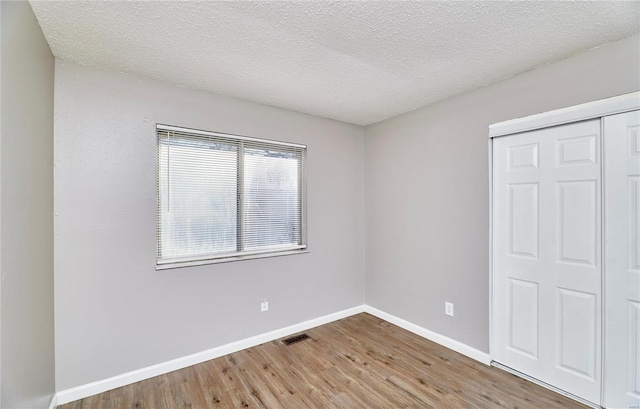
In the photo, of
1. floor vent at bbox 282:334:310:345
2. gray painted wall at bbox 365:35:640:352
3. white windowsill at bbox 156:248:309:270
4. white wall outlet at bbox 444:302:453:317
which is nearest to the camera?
gray painted wall at bbox 365:35:640:352

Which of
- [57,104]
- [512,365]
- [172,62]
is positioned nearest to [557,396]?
[512,365]

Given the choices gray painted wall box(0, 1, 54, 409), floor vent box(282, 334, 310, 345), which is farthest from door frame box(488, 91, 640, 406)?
gray painted wall box(0, 1, 54, 409)

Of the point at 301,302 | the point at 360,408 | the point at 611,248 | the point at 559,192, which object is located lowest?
the point at 360,408

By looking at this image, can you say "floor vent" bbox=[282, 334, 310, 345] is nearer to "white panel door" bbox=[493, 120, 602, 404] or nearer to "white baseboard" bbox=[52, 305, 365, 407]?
"white baseboard" bbox=[52, 305, 365, 407]

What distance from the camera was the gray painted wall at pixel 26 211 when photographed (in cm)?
127

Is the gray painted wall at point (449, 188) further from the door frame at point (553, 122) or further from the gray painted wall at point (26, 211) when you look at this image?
the gray painted wall at point (26, 211)

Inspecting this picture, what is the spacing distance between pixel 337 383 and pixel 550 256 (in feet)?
6.38

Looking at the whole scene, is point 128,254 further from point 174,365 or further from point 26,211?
point 174,365

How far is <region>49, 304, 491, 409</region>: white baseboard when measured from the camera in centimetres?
208

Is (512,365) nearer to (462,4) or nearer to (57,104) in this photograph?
(462,4)

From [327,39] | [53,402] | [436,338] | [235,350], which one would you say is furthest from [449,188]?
[53,402]

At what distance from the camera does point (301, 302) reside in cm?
320

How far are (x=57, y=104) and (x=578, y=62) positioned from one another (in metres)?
3.74

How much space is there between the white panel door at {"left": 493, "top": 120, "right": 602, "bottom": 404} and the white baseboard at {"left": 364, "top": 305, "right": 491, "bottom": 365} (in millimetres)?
151
